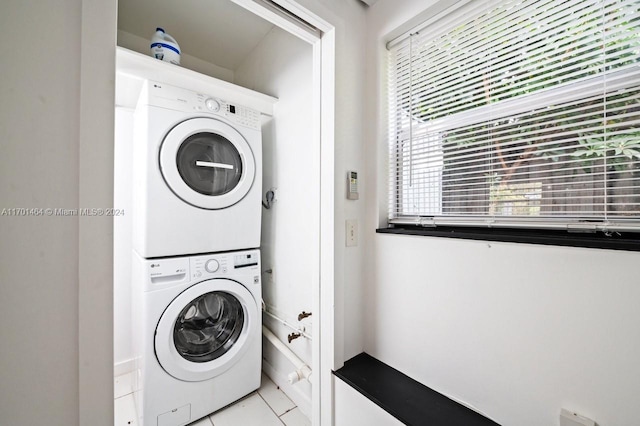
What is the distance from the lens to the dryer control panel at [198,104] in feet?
4.25

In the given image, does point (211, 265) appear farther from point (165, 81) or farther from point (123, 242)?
point (165, 81)

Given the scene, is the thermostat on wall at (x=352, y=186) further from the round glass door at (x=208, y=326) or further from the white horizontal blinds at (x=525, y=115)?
the round glass door at (x=208, y=326)

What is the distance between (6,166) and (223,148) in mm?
1074

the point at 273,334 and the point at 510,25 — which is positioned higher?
the point at 510,25

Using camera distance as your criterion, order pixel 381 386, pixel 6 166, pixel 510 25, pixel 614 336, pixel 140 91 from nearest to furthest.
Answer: pixel 6 166, pixel 614 336, pixel 510 25, pixel 381 386, pixel 140 91

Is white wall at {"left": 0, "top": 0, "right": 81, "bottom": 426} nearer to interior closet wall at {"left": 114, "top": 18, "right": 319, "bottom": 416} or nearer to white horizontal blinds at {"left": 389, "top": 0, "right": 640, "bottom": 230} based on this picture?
interior closet wall at {"left": 114, "top": 18, "right": 319, "bottom": 416}

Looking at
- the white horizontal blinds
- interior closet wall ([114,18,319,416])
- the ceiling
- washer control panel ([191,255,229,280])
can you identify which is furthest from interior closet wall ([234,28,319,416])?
the white horizontal blinds

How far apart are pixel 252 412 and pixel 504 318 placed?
1.50 m

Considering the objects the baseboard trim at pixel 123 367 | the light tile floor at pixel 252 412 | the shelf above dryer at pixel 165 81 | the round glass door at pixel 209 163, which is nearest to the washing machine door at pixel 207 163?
the round glass door at pixel 209 163

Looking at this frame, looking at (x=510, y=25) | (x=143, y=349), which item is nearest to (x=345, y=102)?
(x=510, y=25)

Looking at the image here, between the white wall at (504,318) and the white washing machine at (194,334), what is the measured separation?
84cm

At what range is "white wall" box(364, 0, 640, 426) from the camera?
25.2 inches

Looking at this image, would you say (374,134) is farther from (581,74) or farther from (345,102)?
(581,74)

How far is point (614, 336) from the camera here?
2.09 feet
